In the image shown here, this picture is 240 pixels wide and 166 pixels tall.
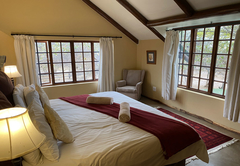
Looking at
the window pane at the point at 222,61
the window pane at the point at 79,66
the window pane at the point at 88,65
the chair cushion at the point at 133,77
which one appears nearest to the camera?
the window pane at the point at 222,61

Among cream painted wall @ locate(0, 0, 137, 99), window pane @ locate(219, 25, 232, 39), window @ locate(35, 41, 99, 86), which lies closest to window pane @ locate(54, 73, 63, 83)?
window @ locate(35, 41, 99, 86)

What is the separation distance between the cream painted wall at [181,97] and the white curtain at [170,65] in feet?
0.72

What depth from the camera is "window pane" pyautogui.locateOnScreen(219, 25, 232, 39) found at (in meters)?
3.14

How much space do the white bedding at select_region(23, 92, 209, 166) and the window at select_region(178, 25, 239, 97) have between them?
1.91 metres

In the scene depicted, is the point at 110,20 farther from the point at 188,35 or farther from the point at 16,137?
the point at 16,137

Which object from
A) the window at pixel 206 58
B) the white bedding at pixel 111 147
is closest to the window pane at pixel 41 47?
the white bedding at pixel 111 147

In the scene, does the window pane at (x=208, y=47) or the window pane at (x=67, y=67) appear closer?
the window pane at (x=208, y=47)

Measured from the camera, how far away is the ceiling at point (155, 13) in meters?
2.72

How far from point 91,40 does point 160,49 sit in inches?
79.9

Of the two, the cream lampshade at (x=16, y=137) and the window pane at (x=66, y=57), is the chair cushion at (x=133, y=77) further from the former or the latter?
the cream lampshade at (x=16, y=137)

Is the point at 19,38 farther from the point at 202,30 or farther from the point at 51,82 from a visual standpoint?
the point at 202,30

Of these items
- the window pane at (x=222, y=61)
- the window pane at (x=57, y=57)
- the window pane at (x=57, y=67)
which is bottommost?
the window pane at (x=57, y=67)

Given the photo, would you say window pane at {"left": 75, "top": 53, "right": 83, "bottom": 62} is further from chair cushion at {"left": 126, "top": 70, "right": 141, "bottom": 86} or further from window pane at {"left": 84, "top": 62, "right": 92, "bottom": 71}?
chair cushion at {"left": 126, "top": 70, "right": 141, "bottom": 86}

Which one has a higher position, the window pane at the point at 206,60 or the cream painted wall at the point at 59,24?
the cream painted wall at the point at 59,24
